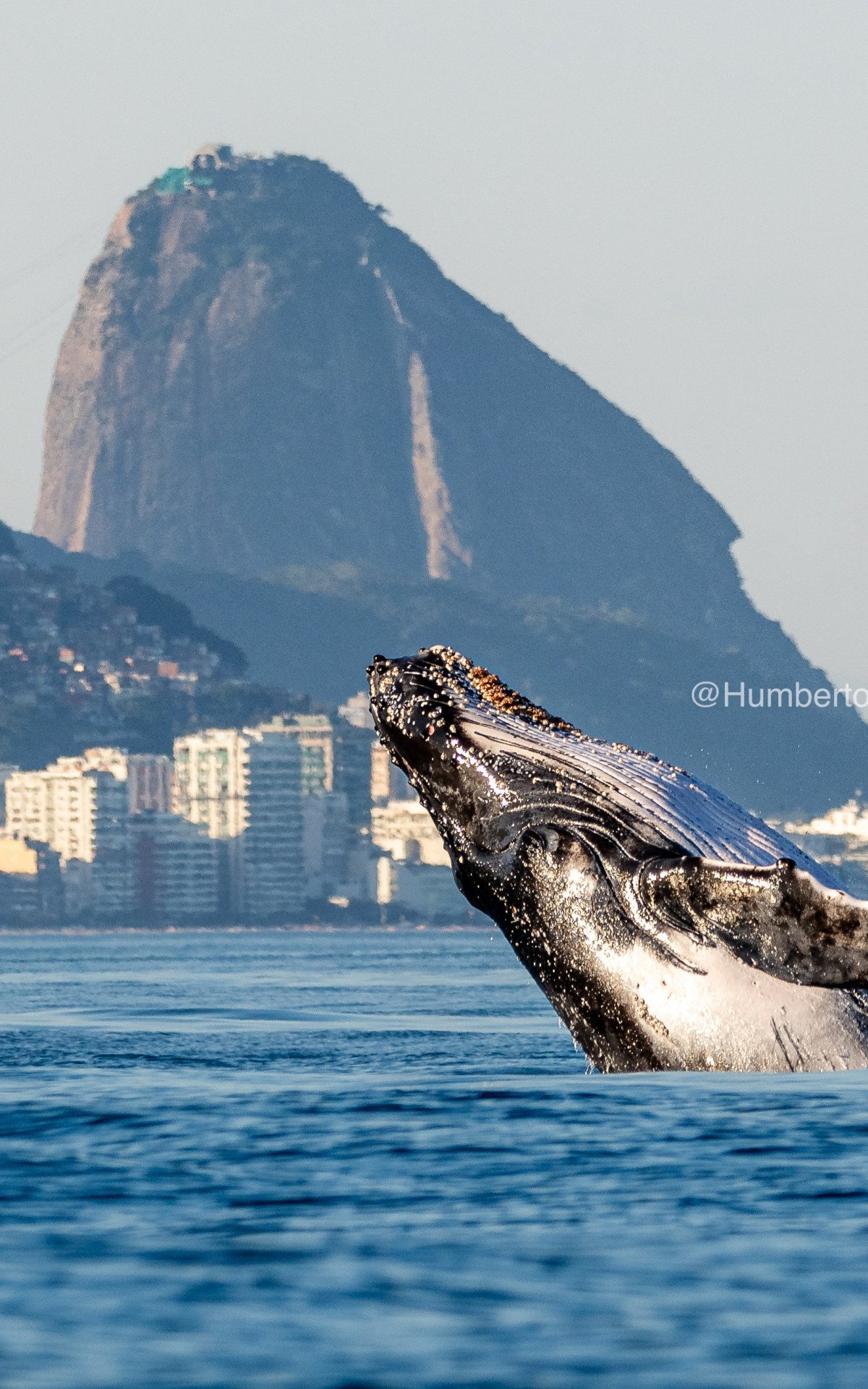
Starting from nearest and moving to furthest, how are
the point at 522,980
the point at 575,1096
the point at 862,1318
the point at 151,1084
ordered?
the point at 862,1318 → the point at 575,1096 → the point at 151,1084 → the point at 522,980

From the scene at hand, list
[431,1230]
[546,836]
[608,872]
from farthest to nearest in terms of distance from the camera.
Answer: [546,836] → [608,872] → [431,1230]

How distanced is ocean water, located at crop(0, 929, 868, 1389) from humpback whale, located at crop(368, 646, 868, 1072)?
0.23 metres

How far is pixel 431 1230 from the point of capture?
7.50 meters

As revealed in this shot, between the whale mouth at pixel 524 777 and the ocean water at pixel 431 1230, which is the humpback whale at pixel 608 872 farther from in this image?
the ocean water at pixel 431 1230

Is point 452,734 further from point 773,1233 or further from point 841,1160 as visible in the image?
point 773,1233

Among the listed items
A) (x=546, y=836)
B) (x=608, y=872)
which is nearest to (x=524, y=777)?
(x=546, y=836)

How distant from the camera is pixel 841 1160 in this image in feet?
28.1

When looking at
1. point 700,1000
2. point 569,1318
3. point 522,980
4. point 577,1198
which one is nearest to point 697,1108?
point 700,1000

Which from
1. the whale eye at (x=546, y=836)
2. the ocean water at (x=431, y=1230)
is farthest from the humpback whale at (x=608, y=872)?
the ocean water at (x=431, y=1230)

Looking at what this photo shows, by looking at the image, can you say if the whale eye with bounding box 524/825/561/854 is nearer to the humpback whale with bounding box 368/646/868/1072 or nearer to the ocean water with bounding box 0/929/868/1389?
the humpback whale with bounding box 368/646/868/1072

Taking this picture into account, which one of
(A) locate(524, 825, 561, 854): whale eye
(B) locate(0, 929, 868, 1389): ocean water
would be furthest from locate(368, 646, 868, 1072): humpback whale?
(B) locate(0, 929, 868, 1389): ocean water

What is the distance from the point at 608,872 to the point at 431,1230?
2765mm

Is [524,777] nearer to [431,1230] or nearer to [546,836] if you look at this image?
[546,836]

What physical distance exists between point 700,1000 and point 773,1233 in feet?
8.02
